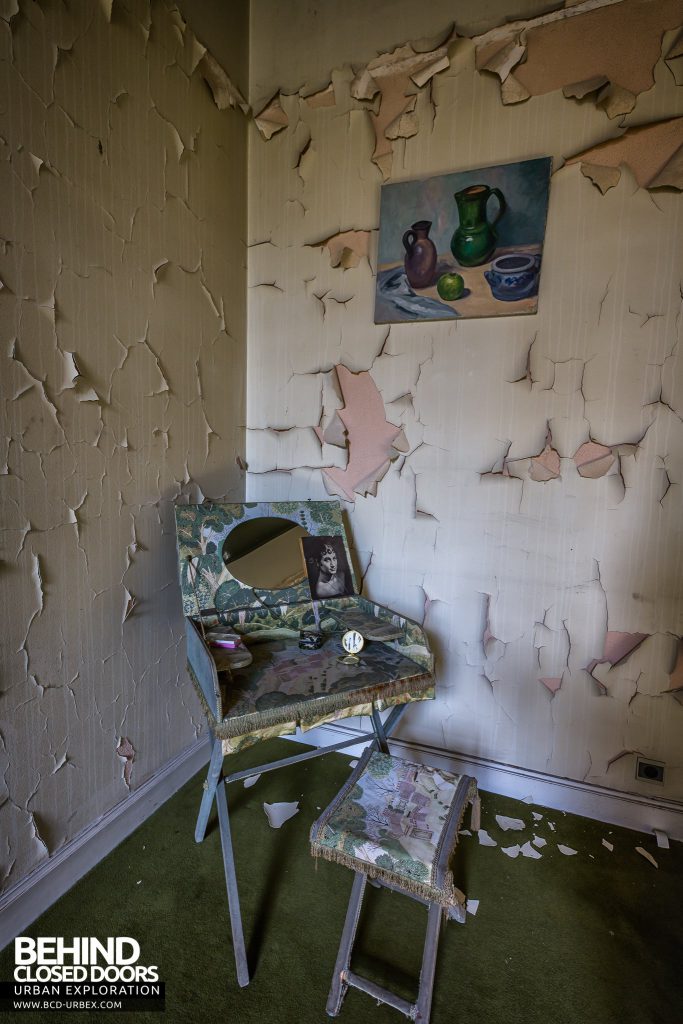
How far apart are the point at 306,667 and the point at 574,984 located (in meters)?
0.97

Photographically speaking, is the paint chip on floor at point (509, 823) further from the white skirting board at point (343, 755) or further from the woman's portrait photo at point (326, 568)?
the woman's portrait photo at point (326, 568)

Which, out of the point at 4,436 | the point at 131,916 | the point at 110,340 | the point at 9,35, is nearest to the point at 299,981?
the point at 131,916

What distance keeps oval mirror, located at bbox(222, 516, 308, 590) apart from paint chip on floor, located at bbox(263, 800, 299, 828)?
759 millimetres

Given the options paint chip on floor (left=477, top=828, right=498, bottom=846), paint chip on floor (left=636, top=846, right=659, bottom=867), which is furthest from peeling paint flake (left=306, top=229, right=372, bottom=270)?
paint chip on floor (left=636, top=846, right=659, bottom=867)

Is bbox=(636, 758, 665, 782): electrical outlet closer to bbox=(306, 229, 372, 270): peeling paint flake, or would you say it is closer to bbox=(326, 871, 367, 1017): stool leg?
bbox=(326, 871, 367, 1017): stool leg

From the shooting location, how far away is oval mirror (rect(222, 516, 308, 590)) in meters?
1.61

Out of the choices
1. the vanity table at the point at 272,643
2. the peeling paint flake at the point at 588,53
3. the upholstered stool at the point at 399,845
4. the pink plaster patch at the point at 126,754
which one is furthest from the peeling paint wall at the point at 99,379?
the peeling paint flake at the point at 588,53

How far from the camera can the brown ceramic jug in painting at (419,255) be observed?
1684 millimetres

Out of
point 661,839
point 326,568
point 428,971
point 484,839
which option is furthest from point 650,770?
point 326,568

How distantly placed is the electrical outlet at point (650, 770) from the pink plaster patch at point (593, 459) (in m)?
0.97

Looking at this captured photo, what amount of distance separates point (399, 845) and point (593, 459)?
4.11 feet

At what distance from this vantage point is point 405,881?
100 cm

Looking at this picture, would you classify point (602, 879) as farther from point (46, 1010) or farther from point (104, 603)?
point (104, 603)

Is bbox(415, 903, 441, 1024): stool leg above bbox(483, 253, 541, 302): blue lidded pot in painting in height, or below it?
below
